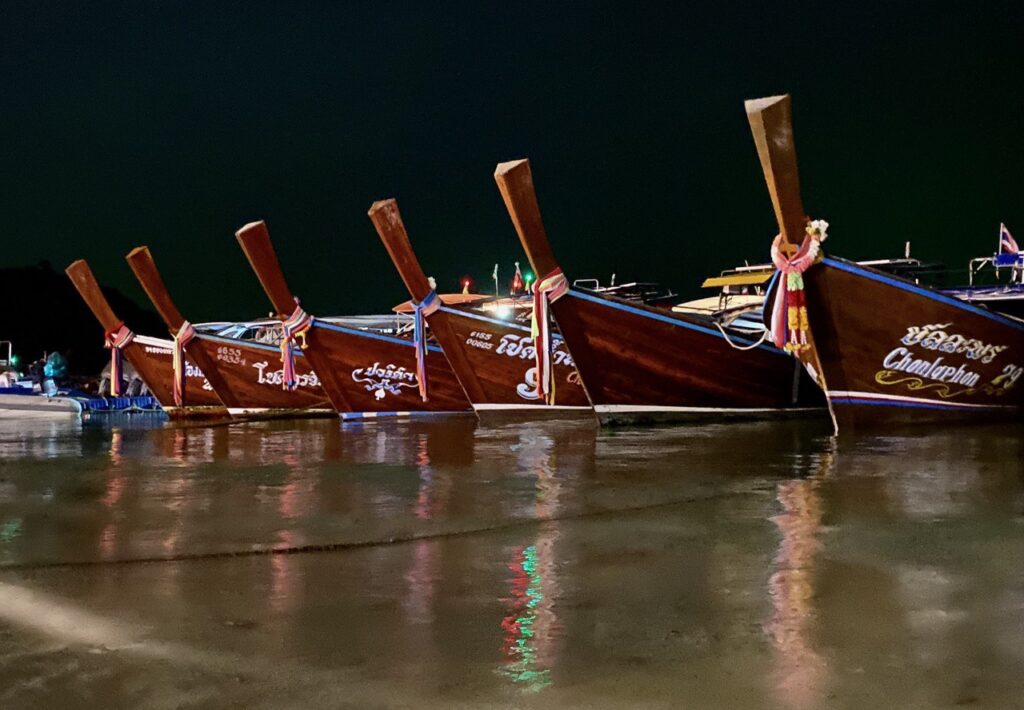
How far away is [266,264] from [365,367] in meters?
2.47

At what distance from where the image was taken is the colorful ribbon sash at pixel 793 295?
935 centimetres

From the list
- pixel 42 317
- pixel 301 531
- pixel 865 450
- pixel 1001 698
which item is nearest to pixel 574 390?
pixel 865 450

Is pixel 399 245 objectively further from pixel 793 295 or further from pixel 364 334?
pixel 793 295

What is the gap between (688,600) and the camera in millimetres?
3527

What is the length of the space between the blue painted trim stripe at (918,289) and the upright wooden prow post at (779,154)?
63 cm

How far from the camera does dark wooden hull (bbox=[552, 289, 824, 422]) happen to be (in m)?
12.1

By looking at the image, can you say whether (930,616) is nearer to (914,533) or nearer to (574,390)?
(914,533)

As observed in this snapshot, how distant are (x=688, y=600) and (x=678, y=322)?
8990mm

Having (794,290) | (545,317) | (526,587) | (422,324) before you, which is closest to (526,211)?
(545,317)

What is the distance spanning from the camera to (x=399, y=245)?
48.5 ft

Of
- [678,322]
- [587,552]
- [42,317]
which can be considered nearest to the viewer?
[587,552]

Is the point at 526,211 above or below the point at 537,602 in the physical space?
above

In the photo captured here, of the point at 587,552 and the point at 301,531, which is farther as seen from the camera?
the point at 301,531

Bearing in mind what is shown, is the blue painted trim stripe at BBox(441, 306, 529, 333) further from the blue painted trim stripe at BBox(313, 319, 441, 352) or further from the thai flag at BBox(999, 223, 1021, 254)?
the thai flag at BBox(999, 223, 1021, 254)
